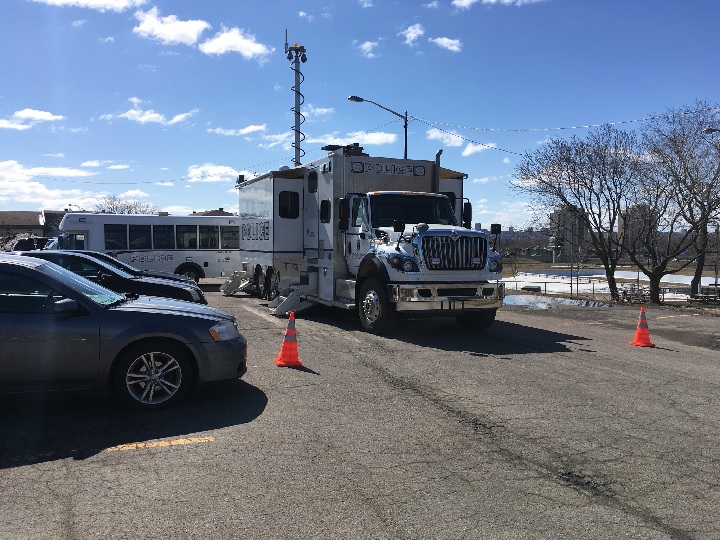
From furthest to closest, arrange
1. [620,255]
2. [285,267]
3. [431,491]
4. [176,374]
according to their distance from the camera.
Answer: [620,255], [285,267], [176,374], [431,491]

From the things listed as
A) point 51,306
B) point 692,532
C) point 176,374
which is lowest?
point 692,532

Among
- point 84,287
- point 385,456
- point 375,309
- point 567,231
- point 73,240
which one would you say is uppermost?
point 567,231

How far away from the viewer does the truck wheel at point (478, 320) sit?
466 inches

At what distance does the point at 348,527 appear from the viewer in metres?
3.64

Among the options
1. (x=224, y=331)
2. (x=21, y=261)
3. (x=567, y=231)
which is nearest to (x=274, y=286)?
(x=224, y=331)

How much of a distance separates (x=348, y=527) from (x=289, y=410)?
2578 millimetres

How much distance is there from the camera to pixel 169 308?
6289 millimetres

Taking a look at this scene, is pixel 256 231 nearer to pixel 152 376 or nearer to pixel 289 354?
pixel 289 354

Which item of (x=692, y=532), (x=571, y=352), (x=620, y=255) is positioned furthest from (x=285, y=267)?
(x=620, y=255)

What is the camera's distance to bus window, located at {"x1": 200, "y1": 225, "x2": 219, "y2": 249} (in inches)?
939

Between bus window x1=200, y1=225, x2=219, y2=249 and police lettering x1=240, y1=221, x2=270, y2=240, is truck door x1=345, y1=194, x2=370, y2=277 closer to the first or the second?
police lettering x1=240, y1=221, x2=270, y2=240

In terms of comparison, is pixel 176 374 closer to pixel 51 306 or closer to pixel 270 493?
pixel 51 306

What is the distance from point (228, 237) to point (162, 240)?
2542 mm

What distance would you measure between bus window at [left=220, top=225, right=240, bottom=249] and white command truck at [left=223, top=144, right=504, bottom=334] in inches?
282
